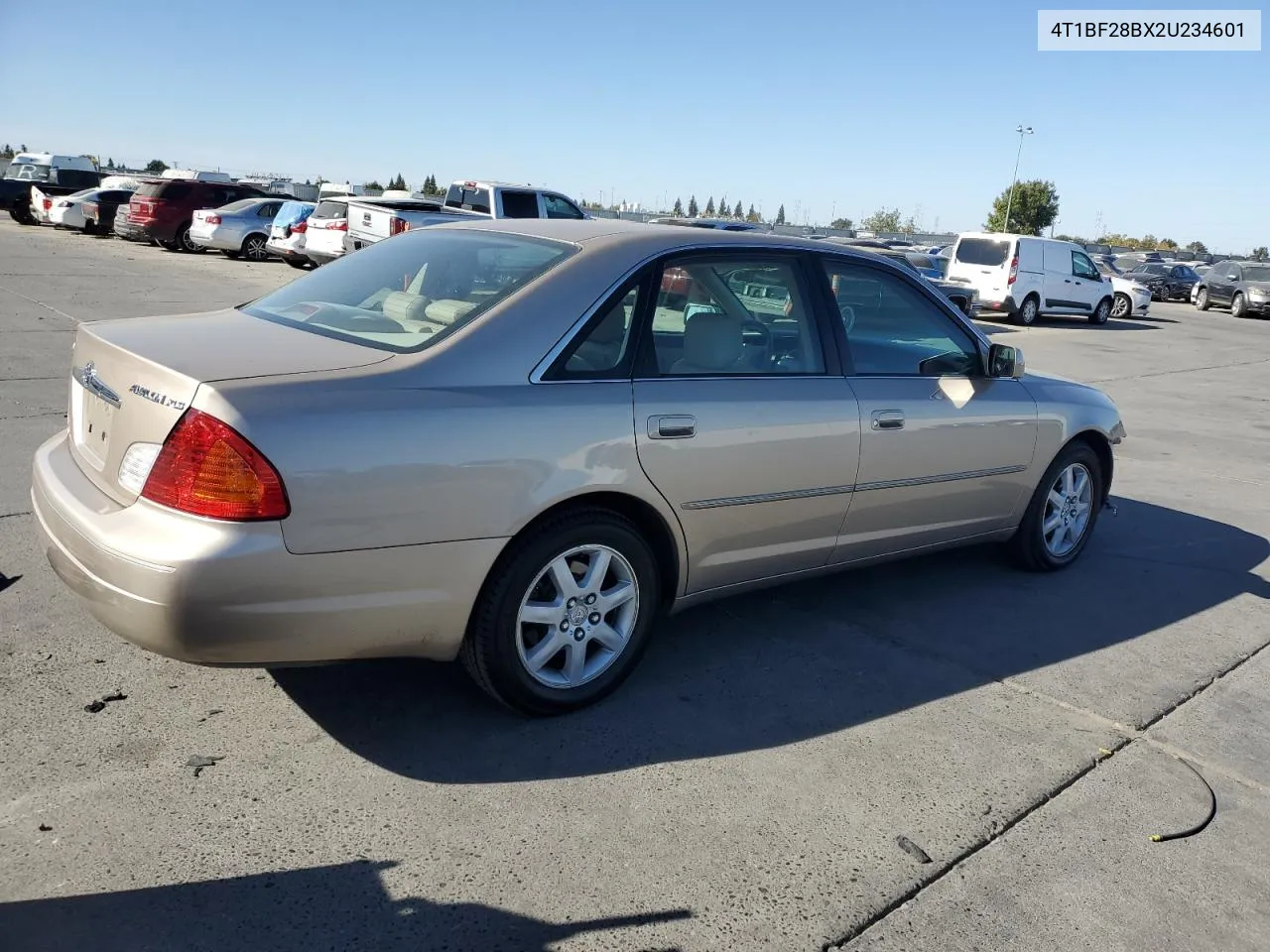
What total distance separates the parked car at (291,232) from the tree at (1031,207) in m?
71.1

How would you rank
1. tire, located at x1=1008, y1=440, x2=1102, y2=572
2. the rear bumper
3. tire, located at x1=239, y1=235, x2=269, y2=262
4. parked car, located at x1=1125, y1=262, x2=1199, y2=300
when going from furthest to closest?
parked car, located at x1=1125, y1=262, x2=1199, y2=300
tire, located at x1=239, y1=235, x2=269, y2=262
tire, located at x1=1008, y1=440, x2=1102, y2=572
the rear bumper

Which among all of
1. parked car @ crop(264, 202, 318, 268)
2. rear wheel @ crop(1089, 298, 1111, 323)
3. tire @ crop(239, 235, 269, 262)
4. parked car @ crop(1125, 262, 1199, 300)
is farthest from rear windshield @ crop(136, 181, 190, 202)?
parked car @ crop(1125, 262, 1199, 300)

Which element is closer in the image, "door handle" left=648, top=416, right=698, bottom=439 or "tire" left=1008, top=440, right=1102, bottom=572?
"door handle" left=648, top=416, right=698, bottom=439

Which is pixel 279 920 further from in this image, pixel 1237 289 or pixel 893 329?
pixel 1237 289

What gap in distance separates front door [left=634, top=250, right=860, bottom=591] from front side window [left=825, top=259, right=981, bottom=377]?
0.21m

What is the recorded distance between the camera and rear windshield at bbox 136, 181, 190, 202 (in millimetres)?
25812

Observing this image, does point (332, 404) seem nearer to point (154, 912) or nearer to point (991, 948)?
point (154, 912)

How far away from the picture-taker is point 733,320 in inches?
159

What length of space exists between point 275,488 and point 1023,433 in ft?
11.6

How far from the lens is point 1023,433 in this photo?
499 cm

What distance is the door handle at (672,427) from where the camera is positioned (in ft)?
11.6

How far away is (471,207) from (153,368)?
17343 millimetres

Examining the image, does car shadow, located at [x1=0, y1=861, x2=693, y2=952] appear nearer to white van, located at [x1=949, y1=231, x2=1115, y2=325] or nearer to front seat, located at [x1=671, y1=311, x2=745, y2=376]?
front seat, located at [x1=671, y1=311, x2=745, y2=376]

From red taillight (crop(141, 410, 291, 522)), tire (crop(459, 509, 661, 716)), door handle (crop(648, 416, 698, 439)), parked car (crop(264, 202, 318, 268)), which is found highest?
parked car (crop(264, 202, 318, 268))
